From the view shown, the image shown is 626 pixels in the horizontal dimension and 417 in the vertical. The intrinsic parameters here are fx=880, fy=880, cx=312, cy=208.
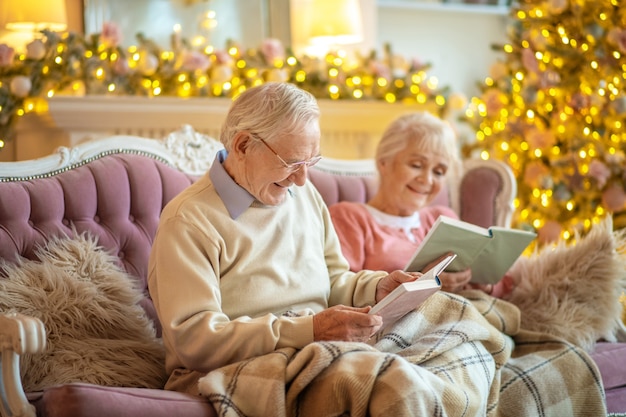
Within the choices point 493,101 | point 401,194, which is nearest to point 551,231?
point 493,101

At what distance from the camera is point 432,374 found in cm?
186

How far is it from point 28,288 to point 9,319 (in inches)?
15.9

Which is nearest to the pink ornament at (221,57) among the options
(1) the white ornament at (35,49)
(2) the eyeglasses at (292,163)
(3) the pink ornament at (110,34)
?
(3) the pink ornament at (110,34)

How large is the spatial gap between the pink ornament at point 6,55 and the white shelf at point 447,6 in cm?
192

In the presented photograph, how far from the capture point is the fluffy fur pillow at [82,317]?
6.49 ft

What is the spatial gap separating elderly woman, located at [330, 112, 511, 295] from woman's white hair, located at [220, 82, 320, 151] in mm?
672

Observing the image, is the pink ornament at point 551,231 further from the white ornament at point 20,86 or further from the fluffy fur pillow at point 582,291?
the white ornament at point 20,86

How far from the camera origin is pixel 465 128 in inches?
186

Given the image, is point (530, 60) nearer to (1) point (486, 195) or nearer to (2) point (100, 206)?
(1) point (486, 195)

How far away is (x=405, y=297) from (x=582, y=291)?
0.99m

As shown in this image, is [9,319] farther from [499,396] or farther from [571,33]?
[571,33]

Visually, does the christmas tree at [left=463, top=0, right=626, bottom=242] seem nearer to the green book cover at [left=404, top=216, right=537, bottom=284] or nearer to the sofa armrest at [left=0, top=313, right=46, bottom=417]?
the green book cover at [left=404, top=216, right=537, bottom=284]

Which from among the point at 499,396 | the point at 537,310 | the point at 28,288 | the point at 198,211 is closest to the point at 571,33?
the point at 537,310

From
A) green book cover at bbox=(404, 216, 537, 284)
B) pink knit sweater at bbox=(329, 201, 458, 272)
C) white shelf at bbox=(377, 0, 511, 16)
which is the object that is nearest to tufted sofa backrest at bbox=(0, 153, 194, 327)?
pink knit sweater at bbox=(329, 201, 458, 272)
